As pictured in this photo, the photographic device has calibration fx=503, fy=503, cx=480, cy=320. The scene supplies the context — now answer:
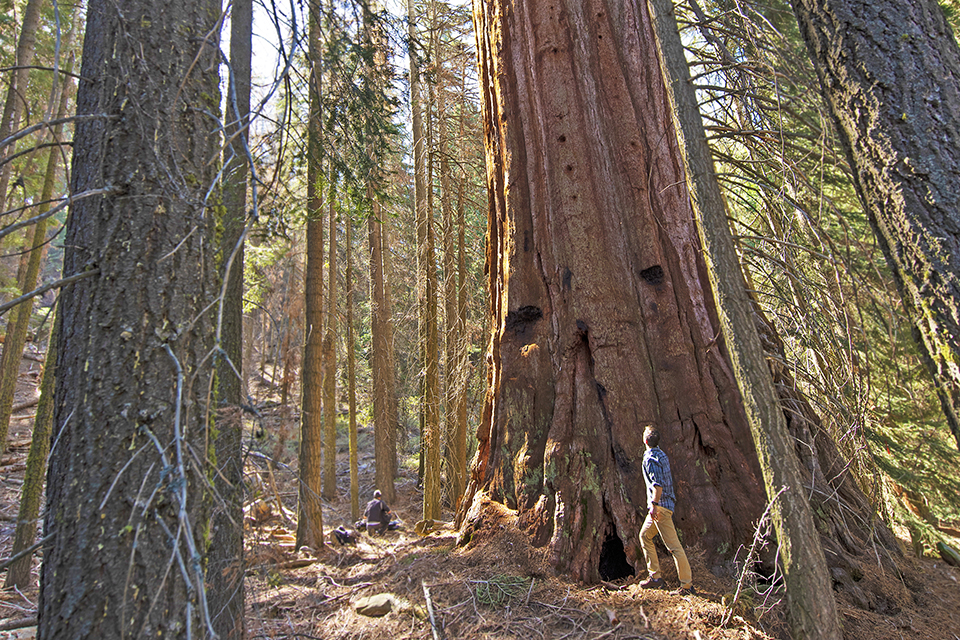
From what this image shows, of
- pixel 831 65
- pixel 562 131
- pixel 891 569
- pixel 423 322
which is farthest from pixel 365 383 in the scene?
pixel 831 65

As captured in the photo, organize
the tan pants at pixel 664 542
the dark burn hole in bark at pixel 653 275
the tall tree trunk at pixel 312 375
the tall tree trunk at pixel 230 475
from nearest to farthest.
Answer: the tall tree trunk at pixel 230 475 < the tan pants at pixel 664 542 < the dark burn hole in bark at pixel 653 275 < the tall tree trunk at pixel 312 375

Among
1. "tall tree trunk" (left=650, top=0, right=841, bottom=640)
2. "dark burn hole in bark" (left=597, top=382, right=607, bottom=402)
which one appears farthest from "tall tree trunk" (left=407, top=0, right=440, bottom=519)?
"tall tree trunk" (left=650, top=0, right=841, bottom=640)

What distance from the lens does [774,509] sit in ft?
8.76

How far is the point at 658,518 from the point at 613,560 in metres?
0.64

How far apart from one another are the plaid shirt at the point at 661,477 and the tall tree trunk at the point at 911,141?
1673mm

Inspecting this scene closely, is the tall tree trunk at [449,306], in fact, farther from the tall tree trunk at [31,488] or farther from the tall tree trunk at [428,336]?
the tall tree trunk at [31,488]

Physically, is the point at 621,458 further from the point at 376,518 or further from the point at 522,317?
the point at 376,518

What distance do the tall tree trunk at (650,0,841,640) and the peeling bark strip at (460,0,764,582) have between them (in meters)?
0.73

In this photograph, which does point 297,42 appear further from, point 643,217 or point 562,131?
point 643,217

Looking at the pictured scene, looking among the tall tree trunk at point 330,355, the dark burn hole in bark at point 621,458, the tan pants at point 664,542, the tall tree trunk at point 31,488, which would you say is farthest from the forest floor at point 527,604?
the tall tree trunk at point 330,355

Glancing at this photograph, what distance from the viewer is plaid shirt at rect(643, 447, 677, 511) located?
353 centimetres

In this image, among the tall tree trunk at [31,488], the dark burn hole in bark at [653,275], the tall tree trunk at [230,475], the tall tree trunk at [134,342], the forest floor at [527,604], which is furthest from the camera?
the tall tree trunk at [31,488]

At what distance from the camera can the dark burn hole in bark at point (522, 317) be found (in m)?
4.52

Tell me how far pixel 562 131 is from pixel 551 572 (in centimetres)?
367
